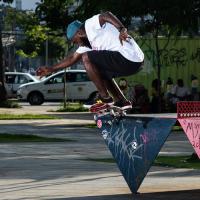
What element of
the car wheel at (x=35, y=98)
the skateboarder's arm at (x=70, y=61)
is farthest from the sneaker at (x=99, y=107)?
the car wheel at (x=35, y=98)

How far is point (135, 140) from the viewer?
9.89 m

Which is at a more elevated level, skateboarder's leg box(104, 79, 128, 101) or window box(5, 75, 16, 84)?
skateboarder's leg box(104, 79, 128, 101)

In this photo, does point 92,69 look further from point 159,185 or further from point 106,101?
point 159,185

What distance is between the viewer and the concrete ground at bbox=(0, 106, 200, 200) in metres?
10.1

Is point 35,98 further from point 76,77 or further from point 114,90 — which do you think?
point 114,90

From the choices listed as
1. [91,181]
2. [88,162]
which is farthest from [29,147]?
[91,181]

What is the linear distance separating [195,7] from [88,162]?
1028cm

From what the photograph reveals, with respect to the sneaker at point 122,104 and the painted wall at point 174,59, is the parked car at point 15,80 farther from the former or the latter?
the sneaker at point 122,104

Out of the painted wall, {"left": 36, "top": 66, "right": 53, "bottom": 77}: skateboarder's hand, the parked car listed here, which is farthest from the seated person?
{"left": 36, "top": 66, "right": 53, "bottom": 77}: skateboarder's hand

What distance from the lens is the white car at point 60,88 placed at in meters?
38.4

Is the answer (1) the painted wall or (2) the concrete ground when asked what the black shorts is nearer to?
(2) the concrete ground

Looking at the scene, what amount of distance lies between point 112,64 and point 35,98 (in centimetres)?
3114

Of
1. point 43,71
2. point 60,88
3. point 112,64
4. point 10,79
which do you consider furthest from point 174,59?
point 112,64

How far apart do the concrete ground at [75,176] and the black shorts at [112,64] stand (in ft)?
5.27
